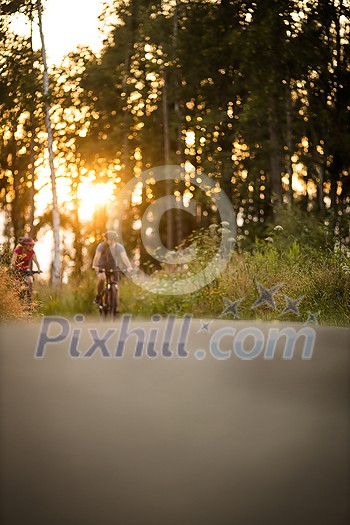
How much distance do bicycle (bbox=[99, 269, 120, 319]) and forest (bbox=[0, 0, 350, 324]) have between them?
219 cm

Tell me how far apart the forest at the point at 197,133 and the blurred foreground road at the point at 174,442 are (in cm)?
772

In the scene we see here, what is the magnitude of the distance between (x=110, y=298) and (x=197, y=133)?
25.2m

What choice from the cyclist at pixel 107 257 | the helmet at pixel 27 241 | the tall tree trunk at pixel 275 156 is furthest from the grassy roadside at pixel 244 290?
the tall tree trunk at pixel 275 156

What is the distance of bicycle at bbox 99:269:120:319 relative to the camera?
20828mm

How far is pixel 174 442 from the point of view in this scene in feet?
23.5

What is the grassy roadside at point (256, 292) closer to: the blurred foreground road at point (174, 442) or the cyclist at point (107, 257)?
the cyclist at point (107, 257)

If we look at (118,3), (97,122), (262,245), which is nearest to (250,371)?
(262,245)

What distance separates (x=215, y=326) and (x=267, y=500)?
13.2m

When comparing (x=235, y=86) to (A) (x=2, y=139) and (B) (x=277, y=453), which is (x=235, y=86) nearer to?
(A) (x=2, y=139)

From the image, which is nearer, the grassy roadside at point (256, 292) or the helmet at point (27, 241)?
the grassy roadside at point (256, 292)

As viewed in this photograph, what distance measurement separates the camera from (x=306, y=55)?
31.7 meters

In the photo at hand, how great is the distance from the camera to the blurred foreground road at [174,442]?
530 centimetres

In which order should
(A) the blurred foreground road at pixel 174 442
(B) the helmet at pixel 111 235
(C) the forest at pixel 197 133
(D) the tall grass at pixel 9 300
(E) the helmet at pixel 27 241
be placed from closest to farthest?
1. (A) the blurred foreground road at pixel 174 442
2. (D) the tall grass at pixel 9 300
3. (E) the helmet at pixel 27 241
4. (B) the helmet at pixel 111 235
5. (C) the forest at pixel 197 133

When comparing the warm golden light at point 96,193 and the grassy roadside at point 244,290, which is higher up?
the warm golden light at point 96,193
